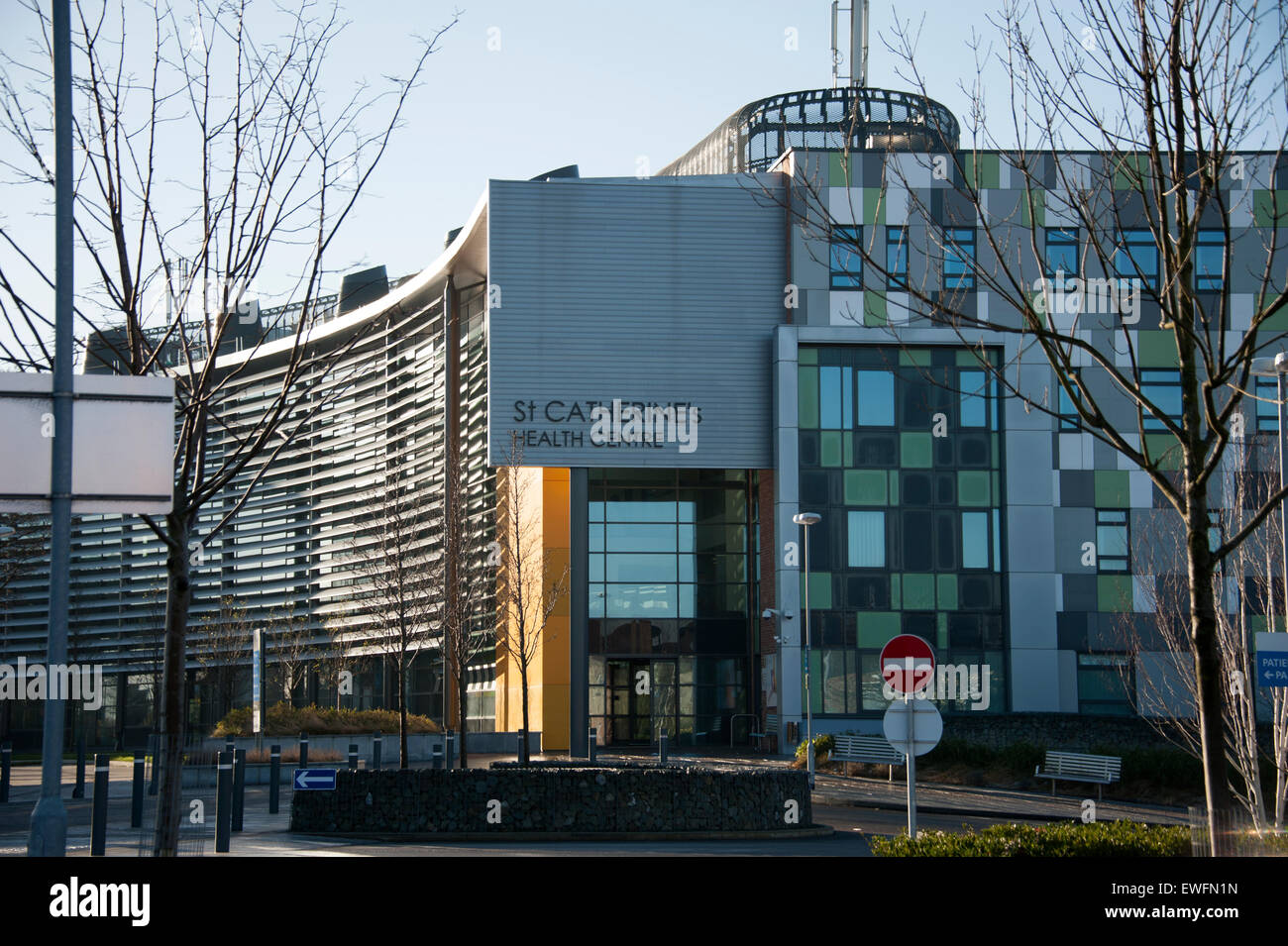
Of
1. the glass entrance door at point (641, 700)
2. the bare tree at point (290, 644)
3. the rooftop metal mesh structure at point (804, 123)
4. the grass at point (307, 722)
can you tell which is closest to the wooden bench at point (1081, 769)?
the glass entrance door at point (641, 700)

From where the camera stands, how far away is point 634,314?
138 feet

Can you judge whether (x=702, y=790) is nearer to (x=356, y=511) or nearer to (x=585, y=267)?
(x=585, y=267)

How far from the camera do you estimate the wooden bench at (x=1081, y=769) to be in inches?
1086

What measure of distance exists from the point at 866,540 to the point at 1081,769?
46.7 ft

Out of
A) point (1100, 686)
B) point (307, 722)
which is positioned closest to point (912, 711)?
point (307, 722)

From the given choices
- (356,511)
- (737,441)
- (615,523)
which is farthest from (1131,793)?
(356,511)

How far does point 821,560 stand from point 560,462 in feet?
27.2

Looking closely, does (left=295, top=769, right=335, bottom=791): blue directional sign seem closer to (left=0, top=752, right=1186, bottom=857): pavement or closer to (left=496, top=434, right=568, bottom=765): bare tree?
(left=0, top=752, right=1186, bottom=857): pavement

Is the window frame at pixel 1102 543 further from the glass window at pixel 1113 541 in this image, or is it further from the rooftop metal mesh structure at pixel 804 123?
the rooftop metal mesh structure at pixel 804 123

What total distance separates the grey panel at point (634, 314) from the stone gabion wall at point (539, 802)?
22.5 metres

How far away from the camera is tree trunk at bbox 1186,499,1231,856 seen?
30.9 feet

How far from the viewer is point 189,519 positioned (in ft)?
35.3

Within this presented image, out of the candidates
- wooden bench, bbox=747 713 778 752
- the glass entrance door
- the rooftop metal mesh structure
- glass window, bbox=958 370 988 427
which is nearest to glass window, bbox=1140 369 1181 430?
glass window, bbox=958 370 988 427
